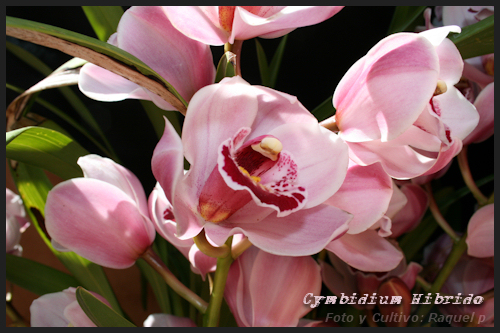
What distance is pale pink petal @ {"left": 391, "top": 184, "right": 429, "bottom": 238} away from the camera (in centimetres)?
43

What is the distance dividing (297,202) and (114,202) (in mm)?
151

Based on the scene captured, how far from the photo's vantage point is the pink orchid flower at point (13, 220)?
0.44 meters

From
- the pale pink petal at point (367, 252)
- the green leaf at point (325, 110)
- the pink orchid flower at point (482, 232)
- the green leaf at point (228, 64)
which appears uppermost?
the green leaf at point (228, 64)

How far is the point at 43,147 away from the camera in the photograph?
13.9 inches

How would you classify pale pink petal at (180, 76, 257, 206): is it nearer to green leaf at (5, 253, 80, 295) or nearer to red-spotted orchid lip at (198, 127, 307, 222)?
red-spotted orchid lip at (198, 127, 307, 222)

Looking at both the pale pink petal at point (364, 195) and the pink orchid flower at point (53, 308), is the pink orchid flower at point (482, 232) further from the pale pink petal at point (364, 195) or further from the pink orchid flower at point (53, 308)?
the pink orchid flower at point (53, 308)

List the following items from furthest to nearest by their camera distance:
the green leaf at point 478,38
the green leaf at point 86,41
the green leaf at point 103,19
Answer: the green leaf at point 103,19, the green leaf at point 478,38, the green leaf at point 86,41

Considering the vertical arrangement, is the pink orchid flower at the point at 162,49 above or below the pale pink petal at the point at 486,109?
above

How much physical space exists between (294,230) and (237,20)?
0.14 m

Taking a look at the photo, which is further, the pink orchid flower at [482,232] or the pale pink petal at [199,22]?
the pink orchid flower at [482,232]

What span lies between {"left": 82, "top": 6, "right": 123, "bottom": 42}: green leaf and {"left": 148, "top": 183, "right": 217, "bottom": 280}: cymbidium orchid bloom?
204 mm

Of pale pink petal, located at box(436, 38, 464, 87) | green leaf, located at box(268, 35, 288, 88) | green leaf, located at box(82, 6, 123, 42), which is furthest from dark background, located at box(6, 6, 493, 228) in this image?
pale pink petal, located at box(436, 38, 464, 87)

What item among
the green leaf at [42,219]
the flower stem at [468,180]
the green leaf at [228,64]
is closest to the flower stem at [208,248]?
the green leaf at [228,64]

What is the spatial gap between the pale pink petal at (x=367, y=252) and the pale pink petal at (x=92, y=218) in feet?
0.56
